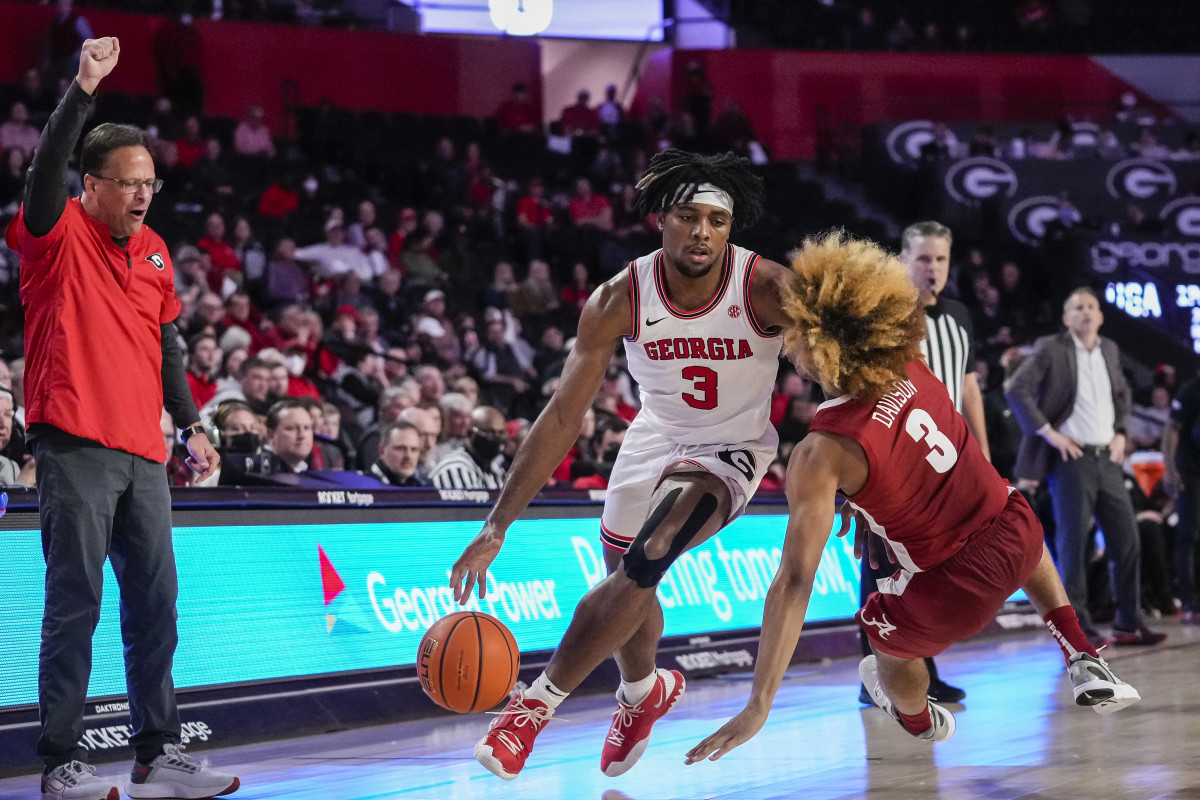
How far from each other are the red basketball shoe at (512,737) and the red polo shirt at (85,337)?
145 centimetres

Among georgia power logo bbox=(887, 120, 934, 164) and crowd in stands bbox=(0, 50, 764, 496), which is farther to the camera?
georgia power logo bbox=(887, 120, 934, 164)

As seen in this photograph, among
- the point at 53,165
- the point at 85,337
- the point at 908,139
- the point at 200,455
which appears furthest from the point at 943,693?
the point at 908,139

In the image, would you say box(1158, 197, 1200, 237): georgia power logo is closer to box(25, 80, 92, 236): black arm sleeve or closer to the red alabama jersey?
the red alabama jersey

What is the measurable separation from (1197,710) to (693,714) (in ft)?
7.19

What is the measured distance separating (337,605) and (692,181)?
2.87 m

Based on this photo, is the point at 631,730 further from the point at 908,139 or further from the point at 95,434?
the point at 908,139

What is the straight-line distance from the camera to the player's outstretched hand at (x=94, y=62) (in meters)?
4.25

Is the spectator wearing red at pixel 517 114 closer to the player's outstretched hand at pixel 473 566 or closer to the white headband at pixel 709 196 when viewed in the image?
the white headband at pixel 709 196

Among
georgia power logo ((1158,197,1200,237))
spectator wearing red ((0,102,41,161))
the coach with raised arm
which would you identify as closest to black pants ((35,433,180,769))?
the coach with raised arm

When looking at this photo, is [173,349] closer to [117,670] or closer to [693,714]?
[117,670]

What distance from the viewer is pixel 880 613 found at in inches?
178

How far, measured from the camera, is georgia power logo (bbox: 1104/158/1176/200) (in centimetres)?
1959

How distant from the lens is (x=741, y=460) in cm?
472

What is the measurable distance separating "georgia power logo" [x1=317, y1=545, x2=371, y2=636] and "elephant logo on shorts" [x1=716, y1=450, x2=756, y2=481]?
244 cm
